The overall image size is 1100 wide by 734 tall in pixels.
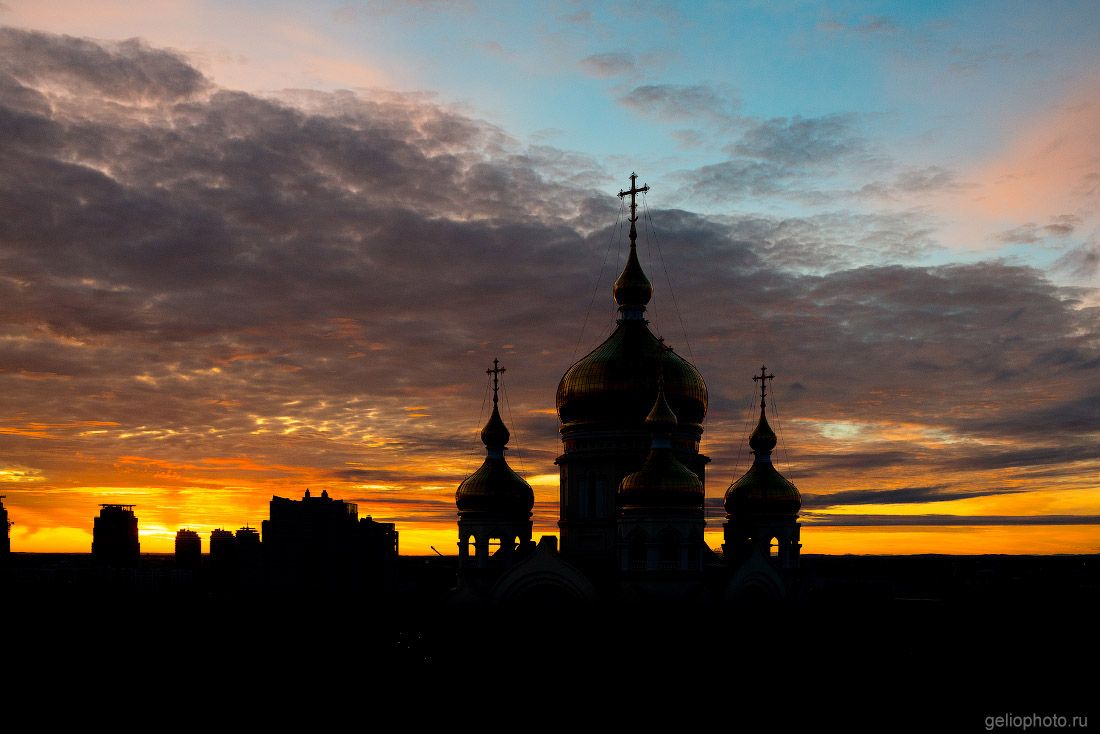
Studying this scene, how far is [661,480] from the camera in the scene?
3684 cm

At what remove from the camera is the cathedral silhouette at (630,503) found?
36.9 m

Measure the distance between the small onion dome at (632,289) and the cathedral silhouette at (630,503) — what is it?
0.05 m

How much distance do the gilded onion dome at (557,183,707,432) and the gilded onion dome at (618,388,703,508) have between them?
3.04 m

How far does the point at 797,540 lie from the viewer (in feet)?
150

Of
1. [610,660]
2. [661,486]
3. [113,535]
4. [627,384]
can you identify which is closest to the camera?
[610,660]

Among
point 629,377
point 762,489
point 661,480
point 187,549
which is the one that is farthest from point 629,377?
point 187,549

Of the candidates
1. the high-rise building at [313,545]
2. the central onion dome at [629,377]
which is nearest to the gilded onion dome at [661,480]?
the central onion dome at [629,377]

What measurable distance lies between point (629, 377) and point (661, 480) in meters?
5.81

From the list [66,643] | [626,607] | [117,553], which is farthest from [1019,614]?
[117,553]

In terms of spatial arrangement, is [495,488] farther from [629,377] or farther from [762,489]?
[762,489]

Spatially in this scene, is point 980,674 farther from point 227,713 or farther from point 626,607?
point 227,713

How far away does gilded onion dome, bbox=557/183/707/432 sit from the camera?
136ft

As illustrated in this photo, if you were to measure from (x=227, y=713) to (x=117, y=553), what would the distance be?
269 feet

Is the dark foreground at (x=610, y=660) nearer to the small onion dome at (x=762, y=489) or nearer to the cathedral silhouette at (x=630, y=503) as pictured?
the cathedral silhouette at (x=630, y=503)
